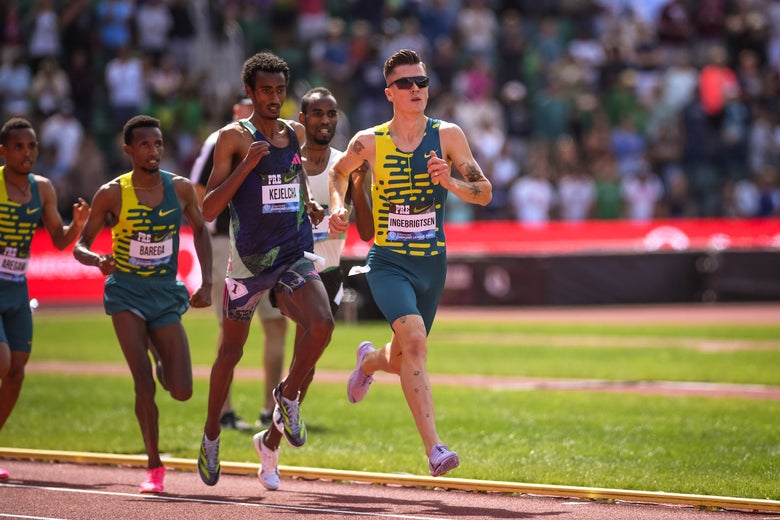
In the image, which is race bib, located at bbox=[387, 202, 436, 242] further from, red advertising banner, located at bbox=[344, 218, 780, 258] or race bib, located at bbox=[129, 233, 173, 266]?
red advertising banner, located at bbox=[344, 218, 780, 258]

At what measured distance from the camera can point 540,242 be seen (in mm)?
26328

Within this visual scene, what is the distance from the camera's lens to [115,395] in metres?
15.1

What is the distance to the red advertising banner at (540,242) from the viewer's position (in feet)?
82.4

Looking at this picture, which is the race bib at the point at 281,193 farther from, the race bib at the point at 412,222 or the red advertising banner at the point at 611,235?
the red advertising banner at the point at 611,235

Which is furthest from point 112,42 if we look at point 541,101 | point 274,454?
point 274,454

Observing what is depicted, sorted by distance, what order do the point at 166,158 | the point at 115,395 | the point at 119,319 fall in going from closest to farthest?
1. the point at 119,319
2. the point at 115,395
3. the point at 166,158

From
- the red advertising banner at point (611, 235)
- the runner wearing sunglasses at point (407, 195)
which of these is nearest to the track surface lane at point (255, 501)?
the runner wearing sunglasses at point (407, 195)

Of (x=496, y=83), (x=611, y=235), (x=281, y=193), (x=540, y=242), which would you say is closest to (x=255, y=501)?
(x=281, y=193)

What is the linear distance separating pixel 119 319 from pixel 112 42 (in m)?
20.2

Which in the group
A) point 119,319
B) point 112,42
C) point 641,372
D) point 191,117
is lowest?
point 641,372

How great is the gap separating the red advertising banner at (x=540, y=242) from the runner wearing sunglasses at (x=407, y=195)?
15.3 meters

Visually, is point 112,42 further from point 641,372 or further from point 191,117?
point 641,372

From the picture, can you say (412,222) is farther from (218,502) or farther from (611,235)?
(611,235)

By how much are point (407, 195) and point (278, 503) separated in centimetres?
234
